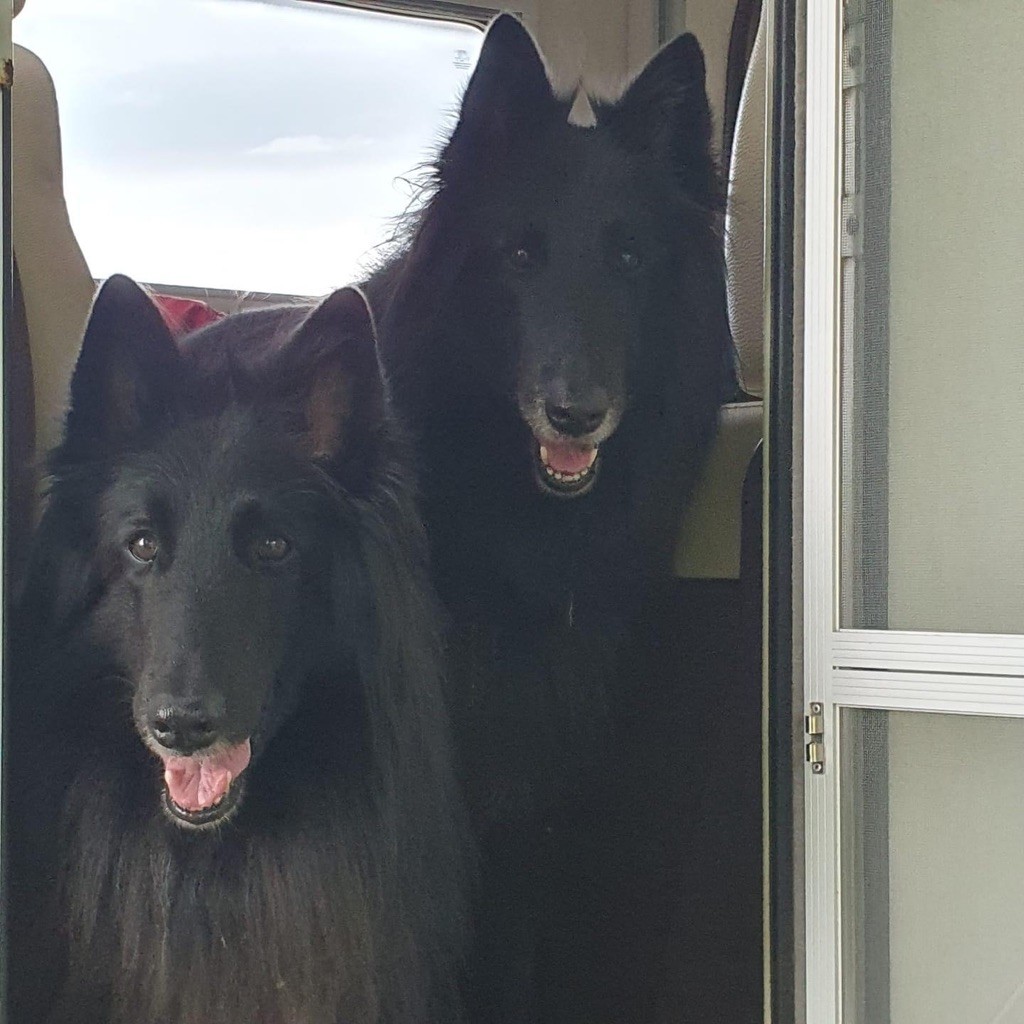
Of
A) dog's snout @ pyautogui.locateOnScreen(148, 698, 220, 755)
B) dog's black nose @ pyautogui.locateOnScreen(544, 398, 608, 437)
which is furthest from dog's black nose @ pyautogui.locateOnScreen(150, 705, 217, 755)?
dog's black nose @ pyautogui.locateOnScreen(544, 398, 608, 437)

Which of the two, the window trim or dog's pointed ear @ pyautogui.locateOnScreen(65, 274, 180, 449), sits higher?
the window trim

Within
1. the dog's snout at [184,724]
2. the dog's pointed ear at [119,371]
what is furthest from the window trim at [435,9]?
the dog's snout at [184,724]

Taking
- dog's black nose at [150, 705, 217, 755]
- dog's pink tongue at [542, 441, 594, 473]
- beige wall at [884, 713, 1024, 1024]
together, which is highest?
dog's pink tongue at [542, 441, 594, 473]

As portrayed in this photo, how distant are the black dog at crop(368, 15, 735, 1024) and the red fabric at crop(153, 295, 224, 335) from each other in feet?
0.58

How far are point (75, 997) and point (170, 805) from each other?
0.23m

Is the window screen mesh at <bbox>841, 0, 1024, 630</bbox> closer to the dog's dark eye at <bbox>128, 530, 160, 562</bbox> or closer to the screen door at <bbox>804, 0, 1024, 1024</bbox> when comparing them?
the screen door at <bbox>804, 0, 1024, 1024</bbox>

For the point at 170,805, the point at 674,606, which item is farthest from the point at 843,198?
the point at 170,805

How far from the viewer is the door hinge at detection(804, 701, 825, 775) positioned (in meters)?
1.45

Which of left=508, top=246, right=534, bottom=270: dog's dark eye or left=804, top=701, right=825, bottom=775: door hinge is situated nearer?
left=508, top=246, right=534, bottom=270: dog's dark eye

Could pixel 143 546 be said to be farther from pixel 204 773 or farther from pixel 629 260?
pixel 629 260

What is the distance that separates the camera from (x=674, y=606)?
1388 mm

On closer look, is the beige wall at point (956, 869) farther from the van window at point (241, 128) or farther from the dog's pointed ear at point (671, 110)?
the van window at point (241, 128)

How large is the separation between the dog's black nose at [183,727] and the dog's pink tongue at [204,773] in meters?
0.01

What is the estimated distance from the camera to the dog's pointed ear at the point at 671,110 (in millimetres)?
1319
